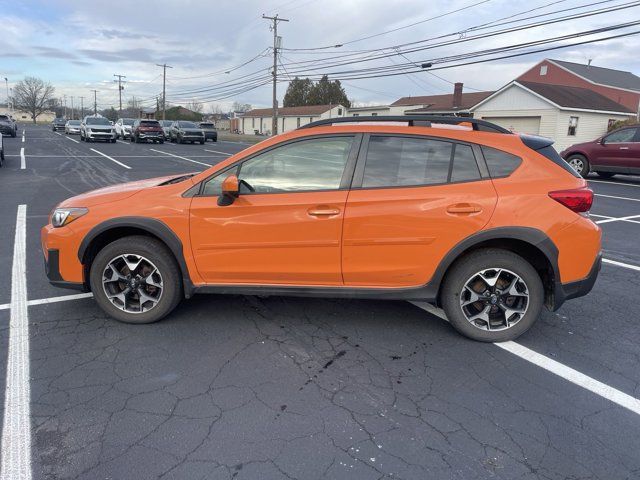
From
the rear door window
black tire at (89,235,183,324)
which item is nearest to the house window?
the rear door window

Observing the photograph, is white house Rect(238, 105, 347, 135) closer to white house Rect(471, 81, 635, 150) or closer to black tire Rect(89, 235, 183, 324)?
white house Rect(471, 81, 635, 150)

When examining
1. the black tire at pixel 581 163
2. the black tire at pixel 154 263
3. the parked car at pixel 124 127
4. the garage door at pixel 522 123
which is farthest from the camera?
the parked car at pixel 124 127

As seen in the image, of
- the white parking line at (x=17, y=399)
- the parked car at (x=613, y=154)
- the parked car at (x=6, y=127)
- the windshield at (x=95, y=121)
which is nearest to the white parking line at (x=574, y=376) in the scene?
the white parking line at (x=17, y=399)

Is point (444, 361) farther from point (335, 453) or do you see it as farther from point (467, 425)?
point (335, 453)

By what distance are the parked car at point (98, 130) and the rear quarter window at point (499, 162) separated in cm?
3213

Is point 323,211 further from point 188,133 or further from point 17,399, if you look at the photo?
point 188,133

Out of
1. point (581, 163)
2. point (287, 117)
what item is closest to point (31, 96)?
point (287, 117)

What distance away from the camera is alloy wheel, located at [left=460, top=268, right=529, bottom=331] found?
359 cm

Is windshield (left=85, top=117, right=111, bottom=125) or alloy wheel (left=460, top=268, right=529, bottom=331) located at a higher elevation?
windshield (left=85, top=117, right=111, bottom=125)

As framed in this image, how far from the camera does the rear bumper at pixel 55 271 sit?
3824mm

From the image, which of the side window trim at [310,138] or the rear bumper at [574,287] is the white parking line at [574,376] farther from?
the side window trim at [310,138]

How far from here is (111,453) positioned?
242 centimetres

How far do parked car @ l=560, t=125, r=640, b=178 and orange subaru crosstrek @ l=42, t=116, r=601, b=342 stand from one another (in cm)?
1171

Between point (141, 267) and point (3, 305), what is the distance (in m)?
1.51
